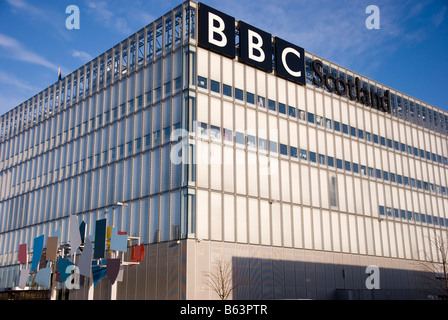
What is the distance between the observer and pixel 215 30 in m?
47.7

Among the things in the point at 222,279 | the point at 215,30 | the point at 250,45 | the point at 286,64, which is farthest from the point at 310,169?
the point at 222,279

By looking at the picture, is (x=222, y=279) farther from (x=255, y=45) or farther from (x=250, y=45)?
(x=255, y=45)

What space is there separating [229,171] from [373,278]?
22650 millimetres

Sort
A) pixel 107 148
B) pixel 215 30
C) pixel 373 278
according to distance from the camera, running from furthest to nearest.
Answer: pixel 373 278 → pixel 107 148 → pixel 215 30

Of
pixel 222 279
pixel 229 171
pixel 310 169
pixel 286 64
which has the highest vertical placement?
pixel 286 64

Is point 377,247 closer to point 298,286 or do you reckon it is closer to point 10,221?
point 298,286

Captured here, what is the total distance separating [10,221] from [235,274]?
38.7 m

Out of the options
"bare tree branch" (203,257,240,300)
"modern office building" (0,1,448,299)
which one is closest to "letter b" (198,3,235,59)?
"modern office building" (0,1,448,299)

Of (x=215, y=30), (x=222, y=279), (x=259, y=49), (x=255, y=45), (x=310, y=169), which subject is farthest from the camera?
(x=310, y=169)

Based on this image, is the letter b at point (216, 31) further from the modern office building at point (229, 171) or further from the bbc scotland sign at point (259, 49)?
the modern office building at point (229, 171)

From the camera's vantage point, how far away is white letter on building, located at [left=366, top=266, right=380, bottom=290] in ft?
181

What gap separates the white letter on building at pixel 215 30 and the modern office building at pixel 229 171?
0.45 feet

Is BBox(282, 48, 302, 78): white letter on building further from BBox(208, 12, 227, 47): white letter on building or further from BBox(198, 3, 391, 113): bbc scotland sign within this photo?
BBox(208, 12, 227, 47): white letter on building

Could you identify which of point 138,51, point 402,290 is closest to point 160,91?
point 138,51
